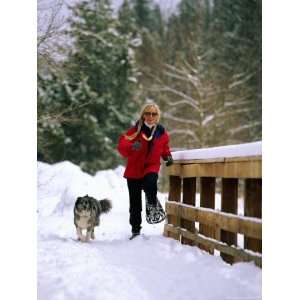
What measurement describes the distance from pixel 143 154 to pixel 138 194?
1.19 feet

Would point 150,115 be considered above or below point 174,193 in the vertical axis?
above

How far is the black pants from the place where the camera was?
17.8 ft

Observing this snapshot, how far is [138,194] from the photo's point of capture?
5.53 meters

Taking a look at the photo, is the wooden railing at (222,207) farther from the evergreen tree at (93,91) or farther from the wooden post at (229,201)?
the evergreen tree at (93,91)

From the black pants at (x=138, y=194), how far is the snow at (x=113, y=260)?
6cm

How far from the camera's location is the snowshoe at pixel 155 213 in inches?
219

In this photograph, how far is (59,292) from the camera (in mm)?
4281

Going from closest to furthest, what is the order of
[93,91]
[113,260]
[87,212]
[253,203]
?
[253,203] < [113,260] < [87,212] < [93,91]

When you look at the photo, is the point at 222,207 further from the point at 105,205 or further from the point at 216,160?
the point at 105,205

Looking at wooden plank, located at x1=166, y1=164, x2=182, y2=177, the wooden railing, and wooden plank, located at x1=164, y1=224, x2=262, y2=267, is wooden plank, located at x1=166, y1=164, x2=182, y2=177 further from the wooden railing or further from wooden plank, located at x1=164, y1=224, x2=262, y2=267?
wooden plank, located at x1=164, y1=224, x2=262, y2=267

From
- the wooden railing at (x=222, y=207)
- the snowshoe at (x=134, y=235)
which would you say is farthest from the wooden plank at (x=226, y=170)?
the snowshoe at (x=134, y=235)

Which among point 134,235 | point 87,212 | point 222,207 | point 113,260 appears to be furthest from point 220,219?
point 87,212
